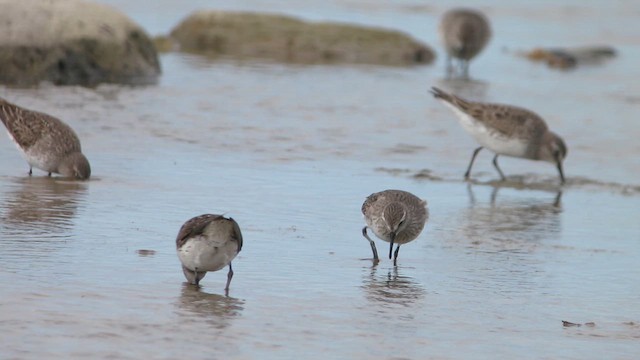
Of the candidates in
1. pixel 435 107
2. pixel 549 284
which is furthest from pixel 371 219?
pixel 435 107

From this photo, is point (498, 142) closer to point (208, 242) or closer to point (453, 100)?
point (453, 100)

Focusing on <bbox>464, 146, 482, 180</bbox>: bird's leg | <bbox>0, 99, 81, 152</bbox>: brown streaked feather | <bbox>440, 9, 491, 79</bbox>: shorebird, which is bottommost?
<bbox>464, 146, 482, 180</bbox>: bird's leg

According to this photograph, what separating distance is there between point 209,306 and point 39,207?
10.3 ft

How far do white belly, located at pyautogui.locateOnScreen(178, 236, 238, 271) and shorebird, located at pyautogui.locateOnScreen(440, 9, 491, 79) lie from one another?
1460 centimetres

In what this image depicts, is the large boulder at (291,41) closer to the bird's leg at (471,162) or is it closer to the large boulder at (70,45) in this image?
the large boulder at (70,45)

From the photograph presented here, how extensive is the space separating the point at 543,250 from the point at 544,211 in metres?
2.02

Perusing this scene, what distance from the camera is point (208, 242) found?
844 cm

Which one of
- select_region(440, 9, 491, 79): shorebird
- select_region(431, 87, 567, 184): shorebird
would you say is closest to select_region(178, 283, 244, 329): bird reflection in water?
select_region(431, 87, 567, 184): shorebird

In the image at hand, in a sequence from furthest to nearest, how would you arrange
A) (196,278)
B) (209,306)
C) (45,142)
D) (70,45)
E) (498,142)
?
(70,45)
(498,142)
(45,142)
(196,278)
(209,306)

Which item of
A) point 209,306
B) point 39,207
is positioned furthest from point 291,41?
point 209,306

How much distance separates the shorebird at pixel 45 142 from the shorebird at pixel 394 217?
318 centimetres

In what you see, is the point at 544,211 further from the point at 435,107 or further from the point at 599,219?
the point at 435,107

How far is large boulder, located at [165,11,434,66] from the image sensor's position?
23.1 m

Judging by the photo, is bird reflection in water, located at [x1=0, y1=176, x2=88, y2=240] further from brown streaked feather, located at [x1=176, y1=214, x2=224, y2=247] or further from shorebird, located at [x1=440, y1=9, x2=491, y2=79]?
shorebird, located at [x1=440, y1=9, x2=491, y2=79]
